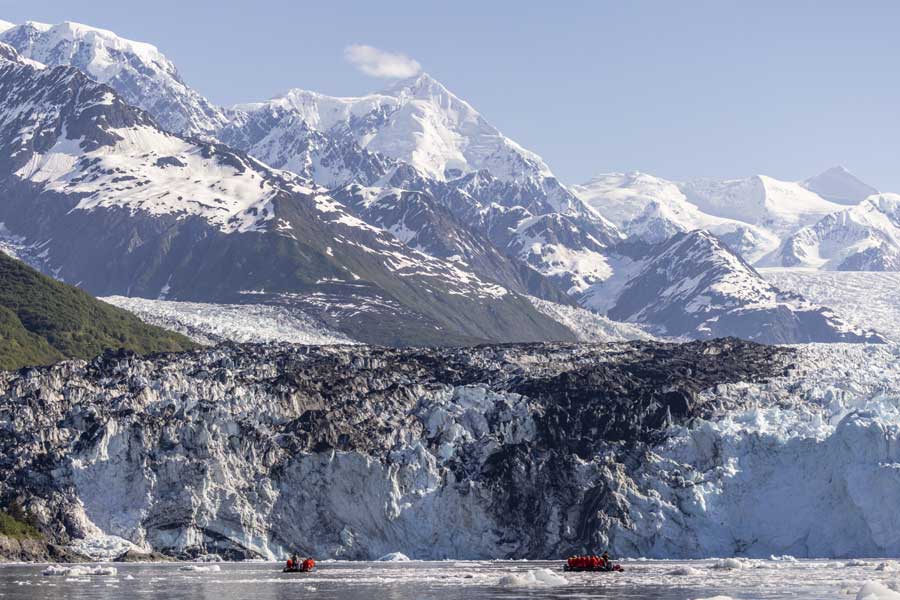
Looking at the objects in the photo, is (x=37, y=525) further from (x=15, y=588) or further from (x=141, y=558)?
(x=15, y=588)

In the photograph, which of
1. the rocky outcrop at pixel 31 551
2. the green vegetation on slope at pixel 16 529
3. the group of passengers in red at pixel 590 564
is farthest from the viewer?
the green vegetation on slope at pixel 16 529

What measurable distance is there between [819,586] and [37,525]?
93670 mm

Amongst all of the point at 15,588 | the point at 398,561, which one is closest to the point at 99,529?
the point at 398,561

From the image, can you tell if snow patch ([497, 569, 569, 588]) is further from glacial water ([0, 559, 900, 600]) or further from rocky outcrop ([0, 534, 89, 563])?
rocky outcrop ([0, 534, 89, 563])

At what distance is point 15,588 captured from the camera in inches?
5787

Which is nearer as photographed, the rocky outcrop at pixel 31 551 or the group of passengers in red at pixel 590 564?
the group of passengers in red at pixel 590 564

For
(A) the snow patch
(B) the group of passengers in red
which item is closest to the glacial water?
(A) the snow patch

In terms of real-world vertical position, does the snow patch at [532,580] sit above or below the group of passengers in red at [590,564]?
below

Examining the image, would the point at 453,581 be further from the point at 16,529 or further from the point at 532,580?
the point at 16,529

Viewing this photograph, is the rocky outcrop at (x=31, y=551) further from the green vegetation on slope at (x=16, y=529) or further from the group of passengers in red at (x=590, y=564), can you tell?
the group of passengers in red at (x=590, y=564)

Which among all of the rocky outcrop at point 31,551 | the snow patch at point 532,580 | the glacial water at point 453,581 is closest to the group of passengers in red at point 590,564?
the glacial water at point 453,581

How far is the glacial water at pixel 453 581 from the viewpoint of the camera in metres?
141

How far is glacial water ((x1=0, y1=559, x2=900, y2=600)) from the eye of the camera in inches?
5541

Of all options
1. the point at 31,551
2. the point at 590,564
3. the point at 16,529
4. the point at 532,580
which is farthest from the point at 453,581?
the point at 16,529
